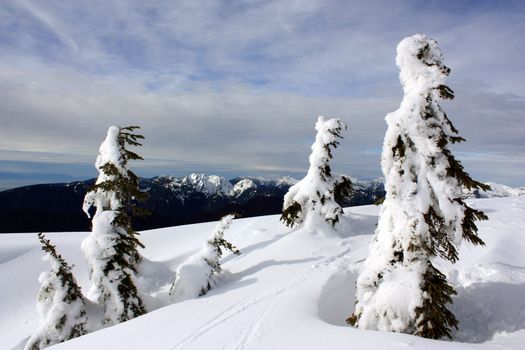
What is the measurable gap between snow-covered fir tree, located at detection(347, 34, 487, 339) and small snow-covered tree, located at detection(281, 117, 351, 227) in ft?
35.8

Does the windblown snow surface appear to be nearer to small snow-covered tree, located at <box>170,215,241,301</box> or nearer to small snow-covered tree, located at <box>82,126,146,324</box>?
small snow-covered tree, located at <box>170,215,241,301</box>

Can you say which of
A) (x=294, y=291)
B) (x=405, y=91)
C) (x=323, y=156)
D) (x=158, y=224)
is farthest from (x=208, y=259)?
(x=158, y=224)

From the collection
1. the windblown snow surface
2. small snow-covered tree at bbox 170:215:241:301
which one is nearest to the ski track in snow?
the windblown snow surface

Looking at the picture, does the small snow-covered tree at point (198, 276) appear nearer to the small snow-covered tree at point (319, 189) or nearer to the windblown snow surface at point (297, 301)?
the windblown snow surface at point (297, 301)

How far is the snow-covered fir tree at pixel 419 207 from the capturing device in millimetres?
8180

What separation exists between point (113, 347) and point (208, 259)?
669cm

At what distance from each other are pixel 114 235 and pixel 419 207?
11719mm

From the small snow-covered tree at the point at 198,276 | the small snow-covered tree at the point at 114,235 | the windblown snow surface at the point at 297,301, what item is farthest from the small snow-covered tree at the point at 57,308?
the small snow-covered tree at the point at 198,276

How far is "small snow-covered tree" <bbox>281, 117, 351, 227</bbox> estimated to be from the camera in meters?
19.9

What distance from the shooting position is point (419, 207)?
27.5 ft

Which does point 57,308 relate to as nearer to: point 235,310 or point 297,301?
point 235,310

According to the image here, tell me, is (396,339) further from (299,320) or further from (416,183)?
(416,183)

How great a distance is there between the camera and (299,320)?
8.81 metres

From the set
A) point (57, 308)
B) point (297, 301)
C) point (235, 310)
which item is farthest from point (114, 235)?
point (297, 301)
